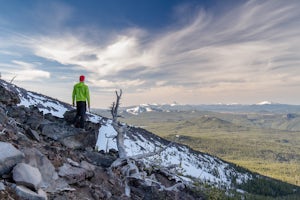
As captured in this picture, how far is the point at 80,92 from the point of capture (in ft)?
57.3

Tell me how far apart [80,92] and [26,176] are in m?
9.73

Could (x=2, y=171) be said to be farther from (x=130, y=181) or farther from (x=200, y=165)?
(x=200, y=165)

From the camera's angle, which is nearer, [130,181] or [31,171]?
[31,171]

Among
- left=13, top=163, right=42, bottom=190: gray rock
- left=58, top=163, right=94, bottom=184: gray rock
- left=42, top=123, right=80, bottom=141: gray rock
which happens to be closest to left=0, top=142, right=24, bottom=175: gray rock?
left=13, top=163, right=42, bottom=190: gray rock

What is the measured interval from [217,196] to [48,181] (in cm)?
901

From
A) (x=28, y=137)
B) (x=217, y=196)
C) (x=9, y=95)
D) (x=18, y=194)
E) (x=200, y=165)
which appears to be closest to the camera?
(x=18, y=194)

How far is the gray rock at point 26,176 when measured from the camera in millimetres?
7965

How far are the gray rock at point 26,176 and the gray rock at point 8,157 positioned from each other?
223mm

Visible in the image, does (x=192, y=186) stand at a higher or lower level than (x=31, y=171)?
lower

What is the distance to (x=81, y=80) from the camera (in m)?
17.2

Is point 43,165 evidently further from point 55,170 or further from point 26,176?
point 26,176

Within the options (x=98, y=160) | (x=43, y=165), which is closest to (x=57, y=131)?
(x=98, y=160)

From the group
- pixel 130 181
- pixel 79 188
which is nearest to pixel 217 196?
pixel 130 181

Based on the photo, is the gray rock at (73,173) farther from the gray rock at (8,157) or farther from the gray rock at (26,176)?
the gray rock at (8,157)
